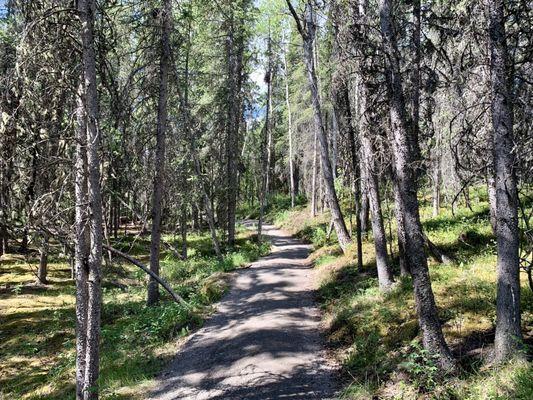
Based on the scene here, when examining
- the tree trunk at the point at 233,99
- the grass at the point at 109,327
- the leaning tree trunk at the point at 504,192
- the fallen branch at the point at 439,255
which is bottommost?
the grass at the point at 109,327

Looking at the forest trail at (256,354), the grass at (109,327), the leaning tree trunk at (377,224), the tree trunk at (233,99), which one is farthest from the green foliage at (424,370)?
the tree trunk at (233,99)

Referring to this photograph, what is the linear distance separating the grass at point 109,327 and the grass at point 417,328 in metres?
3.97

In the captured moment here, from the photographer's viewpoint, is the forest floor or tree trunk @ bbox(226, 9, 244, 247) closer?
the forest floor

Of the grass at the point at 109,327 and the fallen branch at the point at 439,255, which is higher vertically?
the fallen branch at the point at 439,255

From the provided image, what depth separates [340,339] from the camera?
29.8 ft

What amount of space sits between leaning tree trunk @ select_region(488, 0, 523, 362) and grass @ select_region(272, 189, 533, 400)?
0.48 m

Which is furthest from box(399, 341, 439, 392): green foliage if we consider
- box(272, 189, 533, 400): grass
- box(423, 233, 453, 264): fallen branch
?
box(423, 233, 453, 264): fallen branch

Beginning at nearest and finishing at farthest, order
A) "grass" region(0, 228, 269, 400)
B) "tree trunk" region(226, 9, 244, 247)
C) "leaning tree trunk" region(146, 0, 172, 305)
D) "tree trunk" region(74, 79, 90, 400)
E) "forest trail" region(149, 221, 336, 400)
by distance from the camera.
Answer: "tree trunk" region(74, 79, 90, 400), "forest trail" region(149, 221, 336, 400), "grass" region(0, 228, 269, 400), "leaning tree trunk" region(146, 0, 172, 305), "tree trunk" region(226, 9, 244, 247)

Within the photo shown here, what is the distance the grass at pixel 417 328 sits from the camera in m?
5.68

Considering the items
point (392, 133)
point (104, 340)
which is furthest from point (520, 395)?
point (104, 340)

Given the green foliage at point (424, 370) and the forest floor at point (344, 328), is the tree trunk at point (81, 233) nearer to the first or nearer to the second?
the forest floor at point (344, 328)

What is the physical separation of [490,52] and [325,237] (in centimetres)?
1591

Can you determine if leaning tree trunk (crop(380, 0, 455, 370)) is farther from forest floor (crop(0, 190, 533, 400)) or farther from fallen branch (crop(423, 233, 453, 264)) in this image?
fallen branch (crop(423, 233, 453, 264))

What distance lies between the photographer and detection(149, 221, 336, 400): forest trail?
732 centimetres
